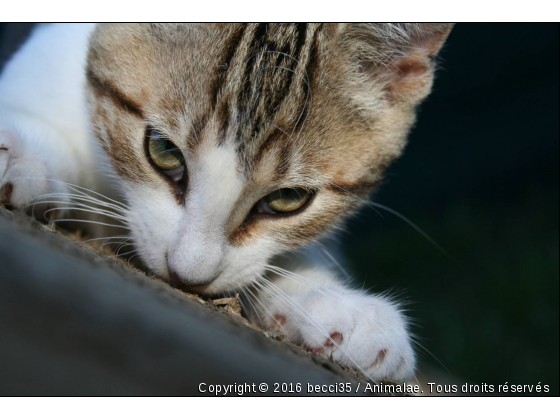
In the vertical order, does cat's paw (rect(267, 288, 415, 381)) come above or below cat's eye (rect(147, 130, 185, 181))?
below

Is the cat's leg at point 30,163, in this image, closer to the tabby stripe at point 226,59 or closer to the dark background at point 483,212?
the tabby stripe at point 226,59

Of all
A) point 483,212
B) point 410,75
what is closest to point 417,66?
point 410,75

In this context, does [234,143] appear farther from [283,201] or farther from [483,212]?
[483,212]

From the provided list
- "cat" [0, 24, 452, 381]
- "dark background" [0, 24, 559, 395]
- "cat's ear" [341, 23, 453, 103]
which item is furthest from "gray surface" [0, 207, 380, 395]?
"dark background" [0, 24, 559, 395]

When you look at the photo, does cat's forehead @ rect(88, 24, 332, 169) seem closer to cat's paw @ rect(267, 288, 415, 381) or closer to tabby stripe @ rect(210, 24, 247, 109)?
tabby stripe @ rect(210, 24, 247, 109)

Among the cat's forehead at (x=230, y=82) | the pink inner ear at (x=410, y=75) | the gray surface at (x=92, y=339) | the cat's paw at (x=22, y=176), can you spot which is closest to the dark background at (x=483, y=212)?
the pink inner ear at (x=410, y=75)

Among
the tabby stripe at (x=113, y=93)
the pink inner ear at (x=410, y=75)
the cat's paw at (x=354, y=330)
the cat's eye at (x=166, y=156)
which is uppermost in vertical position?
the pink inner ear at (x=410, y=75)
